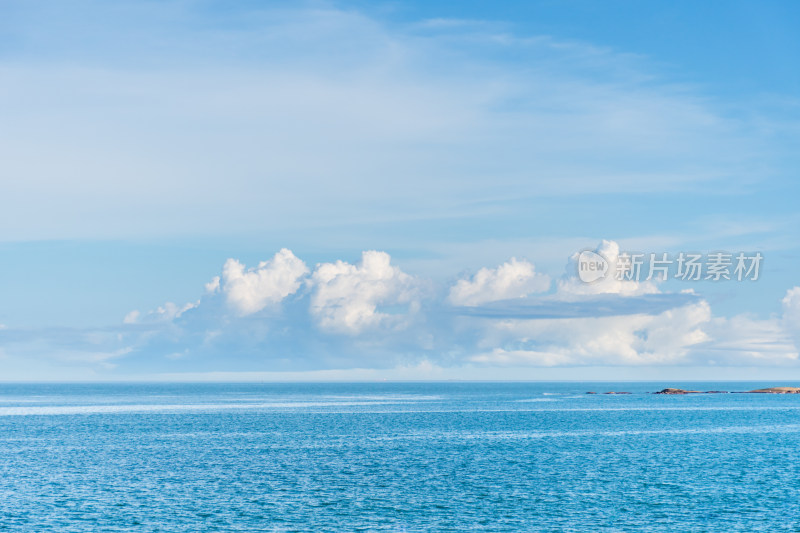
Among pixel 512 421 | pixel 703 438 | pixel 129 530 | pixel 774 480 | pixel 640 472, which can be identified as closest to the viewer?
pixel 129 530

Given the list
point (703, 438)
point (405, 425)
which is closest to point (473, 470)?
point (703, 438)

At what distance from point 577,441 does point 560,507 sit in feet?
168

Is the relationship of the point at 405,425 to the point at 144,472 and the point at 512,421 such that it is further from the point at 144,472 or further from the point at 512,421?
the point at 144,472

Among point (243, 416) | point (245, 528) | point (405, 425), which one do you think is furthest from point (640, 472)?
point (243, 416)

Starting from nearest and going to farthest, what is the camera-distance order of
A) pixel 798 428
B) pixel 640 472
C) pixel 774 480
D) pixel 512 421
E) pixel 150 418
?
pixel 774 480
pixel 640 472
pixel 798 428
pixel 512 421
pixel 150 418

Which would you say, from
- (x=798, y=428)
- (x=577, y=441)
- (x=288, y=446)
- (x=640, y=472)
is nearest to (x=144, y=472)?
(x=288, y=446)

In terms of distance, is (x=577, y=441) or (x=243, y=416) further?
(x=243, y=416)

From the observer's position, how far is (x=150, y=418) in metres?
170

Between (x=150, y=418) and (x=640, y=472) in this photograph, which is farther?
(x=150, y=418)

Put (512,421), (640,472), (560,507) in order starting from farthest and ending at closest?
(512,421)
(640,472)
(560,507)

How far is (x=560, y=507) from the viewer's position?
6172cm

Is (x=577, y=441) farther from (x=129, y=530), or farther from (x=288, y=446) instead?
(x=129, y=530)

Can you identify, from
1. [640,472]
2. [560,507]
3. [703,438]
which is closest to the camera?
[560,507]

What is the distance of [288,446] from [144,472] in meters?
26.4
